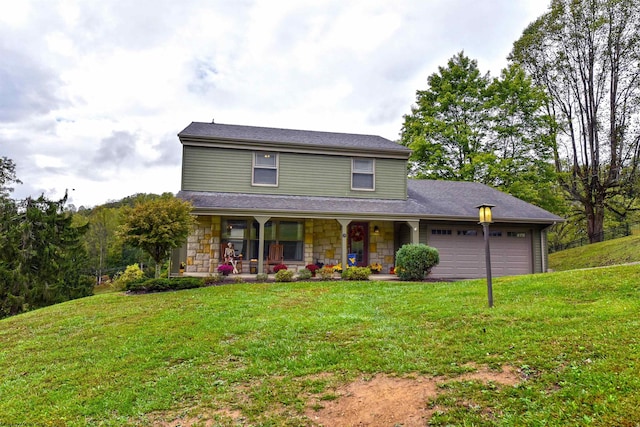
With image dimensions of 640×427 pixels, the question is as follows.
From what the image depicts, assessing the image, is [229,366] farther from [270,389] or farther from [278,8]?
[278,8]

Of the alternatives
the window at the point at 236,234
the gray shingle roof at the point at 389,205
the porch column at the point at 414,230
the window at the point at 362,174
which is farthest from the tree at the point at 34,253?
the porch column at the point at 414,230

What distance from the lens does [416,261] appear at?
1124 cm

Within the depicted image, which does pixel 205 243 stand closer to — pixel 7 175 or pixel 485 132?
pixel 485 132

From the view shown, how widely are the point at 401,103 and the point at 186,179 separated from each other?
658 inches

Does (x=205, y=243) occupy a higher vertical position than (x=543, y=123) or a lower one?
lower

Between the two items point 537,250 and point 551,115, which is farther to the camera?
point 551,115

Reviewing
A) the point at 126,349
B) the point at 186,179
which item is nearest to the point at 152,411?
the point at 126,349

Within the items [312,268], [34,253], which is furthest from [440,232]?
[34,253]

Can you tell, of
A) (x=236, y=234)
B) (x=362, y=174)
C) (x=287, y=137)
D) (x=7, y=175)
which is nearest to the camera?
(x=236, y=234)

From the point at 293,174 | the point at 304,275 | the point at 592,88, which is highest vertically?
the point at 592,88

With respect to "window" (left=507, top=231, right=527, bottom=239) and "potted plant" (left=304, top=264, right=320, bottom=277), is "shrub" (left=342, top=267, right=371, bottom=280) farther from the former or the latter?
"window" (left=507, top=231, right=527, bottom=239)

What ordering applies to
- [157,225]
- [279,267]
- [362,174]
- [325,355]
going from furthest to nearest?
[362,174]
[279,267]
[157,225]
[325,355]

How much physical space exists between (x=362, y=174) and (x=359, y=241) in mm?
2590

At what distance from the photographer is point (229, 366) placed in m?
4.54
